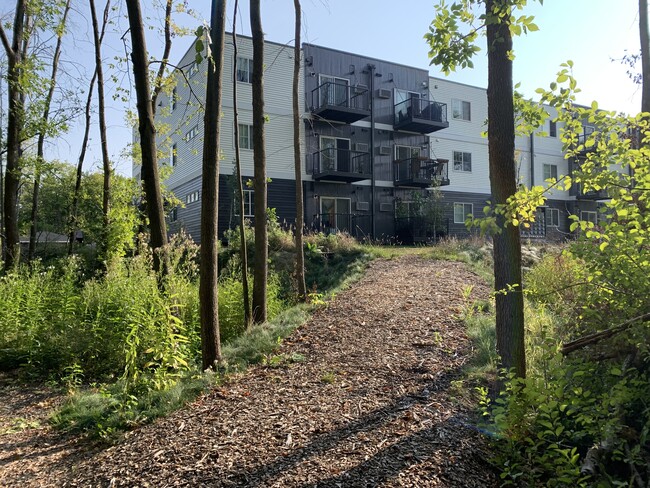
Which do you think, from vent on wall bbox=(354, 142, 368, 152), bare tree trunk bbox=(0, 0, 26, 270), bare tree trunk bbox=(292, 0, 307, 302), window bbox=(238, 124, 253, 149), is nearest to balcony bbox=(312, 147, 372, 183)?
vent on wall bbox=(354, 142, 368, 152)

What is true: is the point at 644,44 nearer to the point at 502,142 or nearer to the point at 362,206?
the point at 502,142

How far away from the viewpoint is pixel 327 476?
2.90 meters

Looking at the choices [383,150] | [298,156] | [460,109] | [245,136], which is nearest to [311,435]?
[298,156]

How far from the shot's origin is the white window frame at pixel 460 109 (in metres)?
24.8

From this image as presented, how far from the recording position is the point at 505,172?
11.1ft

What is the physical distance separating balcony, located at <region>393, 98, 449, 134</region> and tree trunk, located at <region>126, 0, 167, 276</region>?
17.1m

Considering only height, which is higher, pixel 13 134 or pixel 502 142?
pixel 13 134

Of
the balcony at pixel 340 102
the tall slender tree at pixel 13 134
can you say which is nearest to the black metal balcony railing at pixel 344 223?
the balcony at pixel 340 102

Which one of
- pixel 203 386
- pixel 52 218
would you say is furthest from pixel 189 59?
pixel 203 386

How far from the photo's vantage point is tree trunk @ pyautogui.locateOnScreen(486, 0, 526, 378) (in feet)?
11.0

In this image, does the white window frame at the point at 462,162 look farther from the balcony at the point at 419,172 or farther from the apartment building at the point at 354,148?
the balcony at the point at 419,172

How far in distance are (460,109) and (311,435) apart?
24480mm

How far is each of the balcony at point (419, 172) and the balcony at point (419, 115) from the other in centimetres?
167

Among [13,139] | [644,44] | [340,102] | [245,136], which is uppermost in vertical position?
[340,102]
